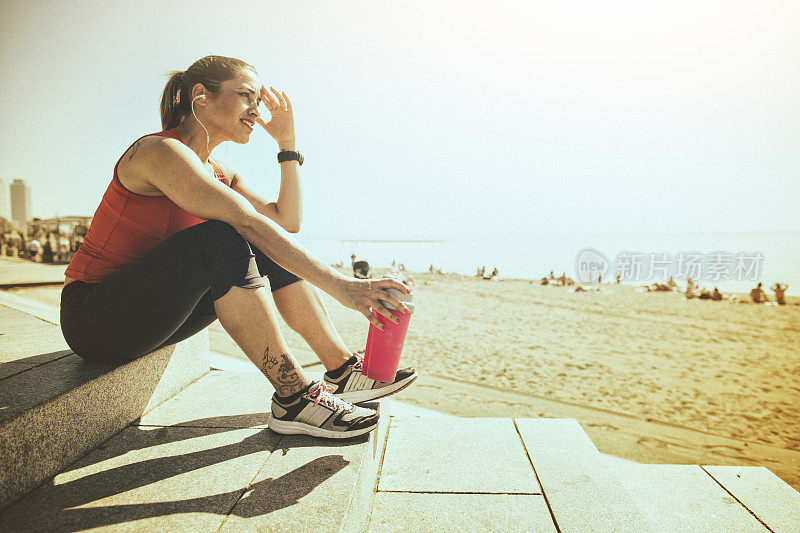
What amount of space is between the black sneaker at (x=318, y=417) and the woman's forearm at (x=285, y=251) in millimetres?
510

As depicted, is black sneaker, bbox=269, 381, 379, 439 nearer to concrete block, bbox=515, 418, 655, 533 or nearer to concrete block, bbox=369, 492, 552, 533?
concrete block, bbox=369, 492, 552, 533

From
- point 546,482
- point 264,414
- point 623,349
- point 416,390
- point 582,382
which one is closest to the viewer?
point 546,482

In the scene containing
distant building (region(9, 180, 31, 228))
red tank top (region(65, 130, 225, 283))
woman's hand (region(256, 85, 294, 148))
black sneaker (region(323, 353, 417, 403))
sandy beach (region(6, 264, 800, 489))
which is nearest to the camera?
red tank top (region(65, 130, 225, 283))

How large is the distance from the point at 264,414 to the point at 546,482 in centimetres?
139

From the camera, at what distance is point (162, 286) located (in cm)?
156

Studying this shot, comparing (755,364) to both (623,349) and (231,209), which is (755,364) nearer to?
(623,349)

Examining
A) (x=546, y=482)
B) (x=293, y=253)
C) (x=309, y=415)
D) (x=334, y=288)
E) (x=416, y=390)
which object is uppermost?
(x=293, y=253)

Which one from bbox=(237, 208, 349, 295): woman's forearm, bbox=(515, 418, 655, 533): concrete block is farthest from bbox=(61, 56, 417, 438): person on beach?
bbox=(515, 418, 655, 533): concrete block

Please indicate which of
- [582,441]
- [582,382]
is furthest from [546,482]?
[582,382]

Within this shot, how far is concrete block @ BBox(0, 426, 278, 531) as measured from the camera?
1264 mm

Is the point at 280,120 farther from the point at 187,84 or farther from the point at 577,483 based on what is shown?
the point at 577,483

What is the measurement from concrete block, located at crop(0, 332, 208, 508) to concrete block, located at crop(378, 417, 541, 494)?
1.21 meters

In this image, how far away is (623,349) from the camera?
6.73 metres

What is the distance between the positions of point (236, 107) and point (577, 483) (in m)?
2.38
